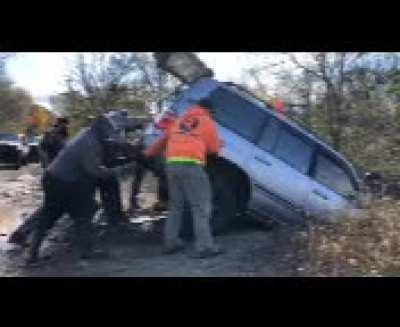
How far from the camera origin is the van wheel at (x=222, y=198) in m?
8.66

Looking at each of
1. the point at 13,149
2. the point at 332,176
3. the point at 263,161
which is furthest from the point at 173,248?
the point at 13,149

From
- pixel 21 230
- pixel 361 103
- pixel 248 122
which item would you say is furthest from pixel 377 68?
pixel 21 230

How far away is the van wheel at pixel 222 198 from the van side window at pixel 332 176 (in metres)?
0.93

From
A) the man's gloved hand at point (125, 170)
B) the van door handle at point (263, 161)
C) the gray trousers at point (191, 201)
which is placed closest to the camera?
the gray trousers at point (191, 201)

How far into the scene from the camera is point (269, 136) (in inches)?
351

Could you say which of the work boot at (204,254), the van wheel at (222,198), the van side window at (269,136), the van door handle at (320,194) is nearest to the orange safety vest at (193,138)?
the van wheel at (222,198)

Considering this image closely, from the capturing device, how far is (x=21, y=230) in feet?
28.2

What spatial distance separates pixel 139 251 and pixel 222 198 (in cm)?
99

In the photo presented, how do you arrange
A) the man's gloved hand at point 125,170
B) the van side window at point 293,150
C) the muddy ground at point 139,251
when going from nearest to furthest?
the muddy ground at point 139,251, the man's gloved hand at point 125,170, the van side window at point 293,150

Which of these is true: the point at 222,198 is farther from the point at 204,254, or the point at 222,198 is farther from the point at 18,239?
the point at 18,239

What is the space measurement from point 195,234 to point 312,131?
77.0 inches

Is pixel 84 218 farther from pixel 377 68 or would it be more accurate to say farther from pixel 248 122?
pixel 377 68

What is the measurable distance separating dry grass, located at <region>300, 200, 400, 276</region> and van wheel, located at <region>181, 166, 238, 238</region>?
79 cm

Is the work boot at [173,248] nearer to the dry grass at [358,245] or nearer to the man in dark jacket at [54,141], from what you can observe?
the dry grass at [358,245]
